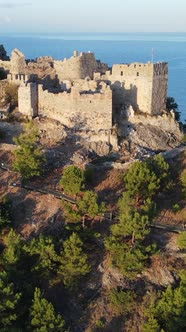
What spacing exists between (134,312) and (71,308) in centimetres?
400

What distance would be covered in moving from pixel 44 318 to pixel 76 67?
27.0 meters

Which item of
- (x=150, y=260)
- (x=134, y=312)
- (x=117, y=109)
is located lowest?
(x=134, y=312)

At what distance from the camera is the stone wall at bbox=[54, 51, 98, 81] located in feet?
149

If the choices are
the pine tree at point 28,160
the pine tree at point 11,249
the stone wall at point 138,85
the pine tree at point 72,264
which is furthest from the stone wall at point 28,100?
the pine tree at point 72,264

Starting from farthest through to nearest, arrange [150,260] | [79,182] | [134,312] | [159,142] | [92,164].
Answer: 1. [159,142]
2. [92,164]
3. [79,182]
4. [150,260]
5. [134,312]

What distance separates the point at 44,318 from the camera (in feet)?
85.5

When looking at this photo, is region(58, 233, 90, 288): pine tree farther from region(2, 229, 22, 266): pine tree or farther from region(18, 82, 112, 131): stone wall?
region(18, 82, 112, 131): stone wall

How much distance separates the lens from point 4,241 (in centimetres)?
3178

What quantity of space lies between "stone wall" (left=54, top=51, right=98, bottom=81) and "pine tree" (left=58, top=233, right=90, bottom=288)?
21473 millimetres

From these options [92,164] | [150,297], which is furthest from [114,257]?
[92,164]

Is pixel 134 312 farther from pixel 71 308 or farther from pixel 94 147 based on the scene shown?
pixel 94 147

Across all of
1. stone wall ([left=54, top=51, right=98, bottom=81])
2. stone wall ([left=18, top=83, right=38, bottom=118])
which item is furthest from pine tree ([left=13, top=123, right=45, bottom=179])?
stone wall ([left=54, top=51, right=98, bottom=81])

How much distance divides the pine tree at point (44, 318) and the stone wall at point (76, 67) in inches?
1007

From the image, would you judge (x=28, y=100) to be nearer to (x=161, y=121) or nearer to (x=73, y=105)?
(x=73, y=105)
